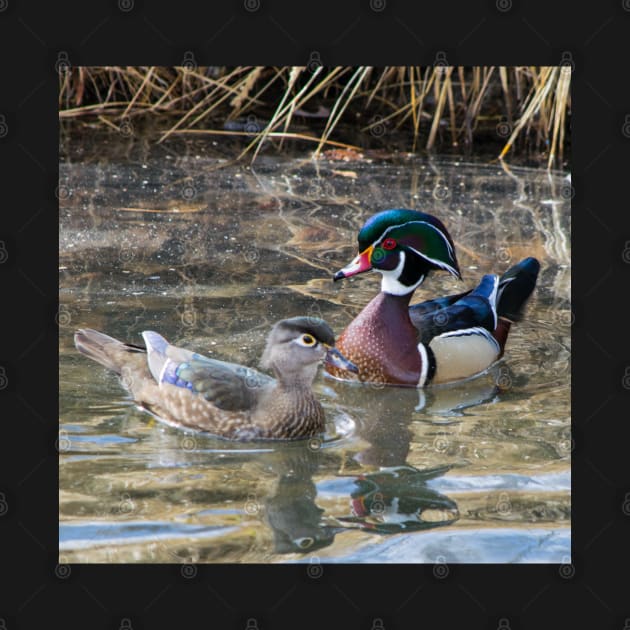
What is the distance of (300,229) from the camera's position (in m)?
9.55

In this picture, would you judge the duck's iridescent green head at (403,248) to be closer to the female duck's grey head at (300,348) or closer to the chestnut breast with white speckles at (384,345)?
the chestnut breast with white speckles at (384,345)

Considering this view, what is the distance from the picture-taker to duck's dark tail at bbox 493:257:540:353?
733 cm

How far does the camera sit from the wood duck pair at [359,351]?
5.73m

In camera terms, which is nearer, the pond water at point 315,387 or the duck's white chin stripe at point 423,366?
the pond water at point 315,387

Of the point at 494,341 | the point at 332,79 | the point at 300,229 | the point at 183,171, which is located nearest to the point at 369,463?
the point at 494,341

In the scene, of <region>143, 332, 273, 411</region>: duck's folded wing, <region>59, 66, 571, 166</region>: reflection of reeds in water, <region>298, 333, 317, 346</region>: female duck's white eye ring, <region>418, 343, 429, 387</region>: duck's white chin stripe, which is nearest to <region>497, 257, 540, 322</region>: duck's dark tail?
<region>418, 343, 429, 387</region>: duck's white chin stripe

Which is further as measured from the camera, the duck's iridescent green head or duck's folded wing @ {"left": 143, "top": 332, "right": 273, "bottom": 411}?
the duck's iridescent green head

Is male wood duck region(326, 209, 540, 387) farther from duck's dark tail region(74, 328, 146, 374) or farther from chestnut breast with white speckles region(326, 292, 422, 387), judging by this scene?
duck's dark tail region(74, 328, 146, 374)

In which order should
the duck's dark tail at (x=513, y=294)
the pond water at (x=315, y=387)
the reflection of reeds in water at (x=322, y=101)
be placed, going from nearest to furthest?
1. the pond water at (x=315, y=387)
2. the duck's dark tail at (x=513, y=294)
3. the reflection of reeds in water at (x=322, y=101)

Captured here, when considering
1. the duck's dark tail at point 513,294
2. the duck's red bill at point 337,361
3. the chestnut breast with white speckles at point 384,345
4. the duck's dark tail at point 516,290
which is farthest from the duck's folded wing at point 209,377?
the duck's dark tail at point 516,290

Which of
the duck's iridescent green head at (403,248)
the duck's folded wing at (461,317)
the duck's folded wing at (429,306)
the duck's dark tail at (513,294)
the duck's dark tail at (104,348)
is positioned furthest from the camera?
the duck's dark tail at (513,294)

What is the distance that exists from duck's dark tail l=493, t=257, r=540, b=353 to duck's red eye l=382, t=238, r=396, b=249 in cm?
94

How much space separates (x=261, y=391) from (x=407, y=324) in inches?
58.8

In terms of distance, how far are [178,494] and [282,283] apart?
3.26 m
